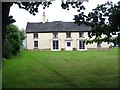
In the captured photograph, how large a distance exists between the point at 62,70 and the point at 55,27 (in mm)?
1014

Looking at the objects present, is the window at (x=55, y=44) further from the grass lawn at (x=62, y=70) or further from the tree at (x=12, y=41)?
the tree at (x=12, y=41)

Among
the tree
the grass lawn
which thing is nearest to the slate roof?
the tree

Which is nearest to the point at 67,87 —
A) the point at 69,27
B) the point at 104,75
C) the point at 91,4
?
the point at 104,75

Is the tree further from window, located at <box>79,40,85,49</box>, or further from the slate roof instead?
window, located at <box>79,40,85,49</box>

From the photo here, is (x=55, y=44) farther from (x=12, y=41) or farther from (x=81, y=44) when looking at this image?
(x=12, y=41)

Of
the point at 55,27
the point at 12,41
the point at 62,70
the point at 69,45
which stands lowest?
the point at 62,70

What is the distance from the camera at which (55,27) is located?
8.32 meters

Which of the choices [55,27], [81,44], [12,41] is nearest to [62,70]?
[81,44]

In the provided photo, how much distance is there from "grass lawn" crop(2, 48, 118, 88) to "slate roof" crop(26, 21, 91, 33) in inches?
21.2

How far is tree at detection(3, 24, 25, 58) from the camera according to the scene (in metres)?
8.32

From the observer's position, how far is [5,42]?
8.25 m

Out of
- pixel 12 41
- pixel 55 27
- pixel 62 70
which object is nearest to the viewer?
pixel 62 70

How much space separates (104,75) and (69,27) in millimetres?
1351

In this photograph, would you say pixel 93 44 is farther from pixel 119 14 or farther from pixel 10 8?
pixel 10 8
